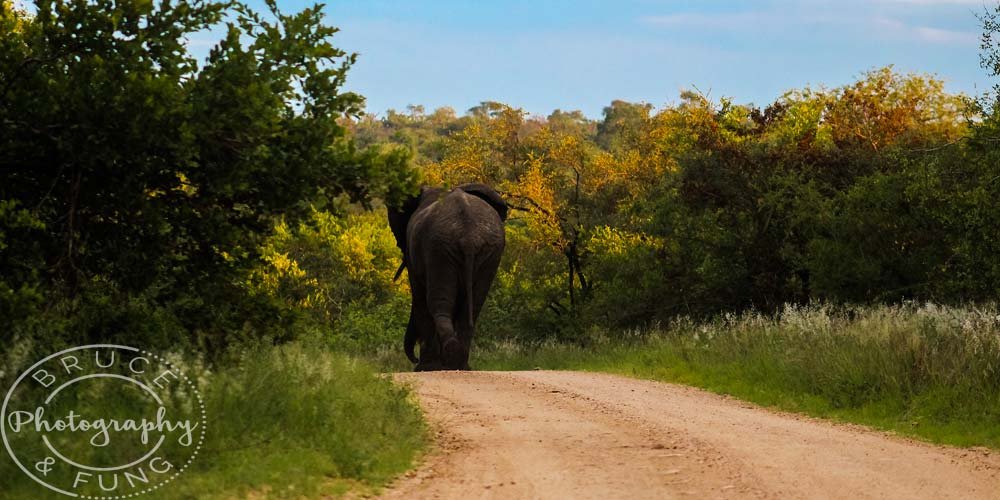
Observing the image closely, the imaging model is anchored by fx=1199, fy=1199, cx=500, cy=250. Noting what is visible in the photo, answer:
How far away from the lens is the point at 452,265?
70.0 ft

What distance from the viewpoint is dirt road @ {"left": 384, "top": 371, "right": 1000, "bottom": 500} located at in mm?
9023

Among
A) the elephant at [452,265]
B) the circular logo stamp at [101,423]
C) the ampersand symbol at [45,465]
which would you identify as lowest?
the ampersand symbol at [45,465]

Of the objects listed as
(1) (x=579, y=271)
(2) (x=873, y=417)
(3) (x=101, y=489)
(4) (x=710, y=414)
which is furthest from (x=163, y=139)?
(1) (x=579, y=271)

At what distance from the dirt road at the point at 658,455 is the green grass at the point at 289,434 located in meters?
0.41

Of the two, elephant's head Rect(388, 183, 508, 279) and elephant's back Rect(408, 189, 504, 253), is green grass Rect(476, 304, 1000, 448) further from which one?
elephant's head Rect(388, 183, 508, 279)


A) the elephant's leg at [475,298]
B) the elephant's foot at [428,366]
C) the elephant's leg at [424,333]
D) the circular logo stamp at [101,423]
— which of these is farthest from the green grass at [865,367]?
the circular logo stamp at [101,423]

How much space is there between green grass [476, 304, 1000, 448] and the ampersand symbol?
8677 millimetres

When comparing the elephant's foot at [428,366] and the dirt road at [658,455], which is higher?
the dirt road at [658,455]

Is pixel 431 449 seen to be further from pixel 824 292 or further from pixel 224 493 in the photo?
pixel 824 292

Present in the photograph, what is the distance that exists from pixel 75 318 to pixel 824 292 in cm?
1686

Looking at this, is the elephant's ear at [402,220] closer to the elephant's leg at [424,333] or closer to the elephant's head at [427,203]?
the elephant's head at [427,203]

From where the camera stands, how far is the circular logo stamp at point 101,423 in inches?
329

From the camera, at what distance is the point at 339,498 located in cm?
862

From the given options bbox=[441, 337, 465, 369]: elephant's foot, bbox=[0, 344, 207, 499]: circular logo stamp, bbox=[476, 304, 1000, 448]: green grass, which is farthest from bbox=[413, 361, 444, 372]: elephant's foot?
bbox=[0, 344, 207, 499]: circular logo stamp
